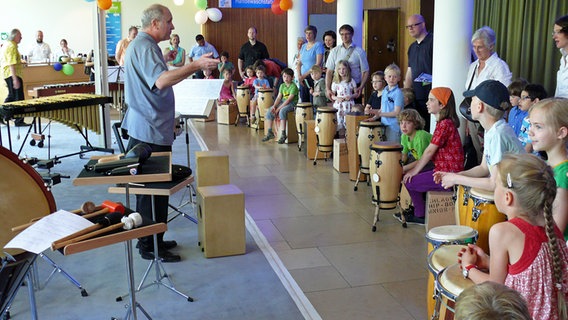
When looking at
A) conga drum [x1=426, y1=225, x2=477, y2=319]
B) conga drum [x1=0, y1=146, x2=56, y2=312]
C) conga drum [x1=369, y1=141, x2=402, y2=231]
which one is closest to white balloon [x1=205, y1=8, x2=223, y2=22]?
conga drum [x1=369, y1=141, x2=402, y2=231]

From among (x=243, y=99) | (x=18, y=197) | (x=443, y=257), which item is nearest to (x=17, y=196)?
(x=18, y=197)

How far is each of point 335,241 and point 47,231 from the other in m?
2.76

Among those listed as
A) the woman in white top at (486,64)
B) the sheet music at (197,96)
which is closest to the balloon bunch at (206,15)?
Result: the sheet music at (197,96)

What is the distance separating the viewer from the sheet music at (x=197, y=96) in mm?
5859

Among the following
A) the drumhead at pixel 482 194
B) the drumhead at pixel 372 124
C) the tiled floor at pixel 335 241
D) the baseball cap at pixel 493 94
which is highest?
the baseball cap at pixel 493 94

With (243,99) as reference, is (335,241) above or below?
below

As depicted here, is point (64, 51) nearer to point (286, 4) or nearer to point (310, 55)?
point (286, 4)

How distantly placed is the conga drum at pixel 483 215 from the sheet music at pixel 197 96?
3167mm

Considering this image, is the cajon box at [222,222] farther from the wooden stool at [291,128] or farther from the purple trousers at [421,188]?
the wooden stool at [291,128]

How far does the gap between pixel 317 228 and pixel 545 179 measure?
292 cm

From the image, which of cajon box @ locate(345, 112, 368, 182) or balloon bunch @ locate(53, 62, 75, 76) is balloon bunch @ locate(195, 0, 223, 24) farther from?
cajon box @ locate(345, 112, 368, 182)

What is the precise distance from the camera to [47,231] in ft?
7.77

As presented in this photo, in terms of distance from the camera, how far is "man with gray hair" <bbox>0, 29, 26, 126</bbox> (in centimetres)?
1073

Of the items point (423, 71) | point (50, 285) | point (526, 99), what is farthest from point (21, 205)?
point (423, 71)
